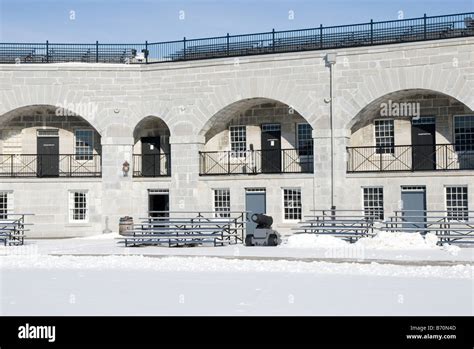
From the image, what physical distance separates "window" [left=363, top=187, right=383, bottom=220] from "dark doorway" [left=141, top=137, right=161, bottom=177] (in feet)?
32.6

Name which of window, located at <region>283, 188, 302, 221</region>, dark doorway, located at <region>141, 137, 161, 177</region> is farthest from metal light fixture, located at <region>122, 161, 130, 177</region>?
window, located at <region>283, 188, 302, 221</region>

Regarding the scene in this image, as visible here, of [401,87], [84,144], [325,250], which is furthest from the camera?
[84,144]

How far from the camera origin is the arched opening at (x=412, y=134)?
29.8m

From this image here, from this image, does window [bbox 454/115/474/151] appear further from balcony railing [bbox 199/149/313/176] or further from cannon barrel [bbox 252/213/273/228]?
cannon barrel [bbox 252/213/273/228]

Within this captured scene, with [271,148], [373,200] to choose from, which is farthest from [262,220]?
[271,148]

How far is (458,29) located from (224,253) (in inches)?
563

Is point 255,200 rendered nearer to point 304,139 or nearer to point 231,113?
point 304,139

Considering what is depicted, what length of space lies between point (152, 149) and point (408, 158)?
11685 mm

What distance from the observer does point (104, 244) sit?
26438 mm

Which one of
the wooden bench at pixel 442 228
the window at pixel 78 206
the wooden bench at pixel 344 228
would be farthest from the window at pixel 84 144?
the wooden bench at pixel 442 228

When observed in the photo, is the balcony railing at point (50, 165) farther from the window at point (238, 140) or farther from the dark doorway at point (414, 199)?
the dark doorway at point (414, 199)

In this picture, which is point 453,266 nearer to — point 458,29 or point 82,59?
point 458,29

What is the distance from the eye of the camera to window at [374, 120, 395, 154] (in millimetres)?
30984

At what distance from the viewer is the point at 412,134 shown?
3069 cm
